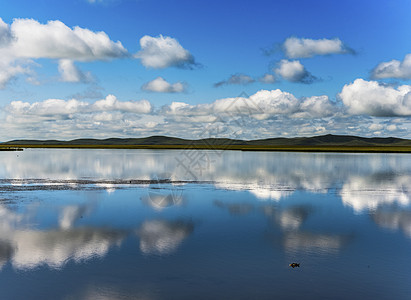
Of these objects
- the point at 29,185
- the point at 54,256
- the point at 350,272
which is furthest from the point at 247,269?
the point at 29,185

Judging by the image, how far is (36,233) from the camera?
1986 centimetres

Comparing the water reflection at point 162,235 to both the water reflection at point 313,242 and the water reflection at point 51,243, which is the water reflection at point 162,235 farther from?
the water reflection at point 313,242

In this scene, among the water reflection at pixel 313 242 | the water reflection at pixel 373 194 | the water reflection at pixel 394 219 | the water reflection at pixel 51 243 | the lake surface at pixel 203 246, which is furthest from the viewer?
the water reflection at pixel 373 194

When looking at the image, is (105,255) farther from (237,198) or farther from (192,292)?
(237,198)

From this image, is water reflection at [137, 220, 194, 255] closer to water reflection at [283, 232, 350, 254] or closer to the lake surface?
the lake surface

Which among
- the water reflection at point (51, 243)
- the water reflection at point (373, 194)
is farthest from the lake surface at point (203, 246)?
the water reflection at point (373, 194)

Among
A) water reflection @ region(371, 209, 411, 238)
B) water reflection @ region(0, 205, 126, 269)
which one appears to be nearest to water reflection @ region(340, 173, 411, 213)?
water reflection @ region(371, 209, 411, 238)

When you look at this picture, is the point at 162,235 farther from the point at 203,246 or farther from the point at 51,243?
the point at 51,243

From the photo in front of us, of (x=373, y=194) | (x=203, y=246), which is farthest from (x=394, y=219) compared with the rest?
(x=203, y=246)

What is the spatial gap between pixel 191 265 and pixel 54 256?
563 cm

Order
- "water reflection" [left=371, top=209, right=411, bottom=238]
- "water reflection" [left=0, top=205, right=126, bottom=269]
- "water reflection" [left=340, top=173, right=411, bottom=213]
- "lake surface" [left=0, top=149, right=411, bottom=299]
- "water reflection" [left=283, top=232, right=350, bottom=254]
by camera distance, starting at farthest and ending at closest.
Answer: "water reflection" [left=340, top=173, right=411, bottom=213] → "water reflection" [left=371, top=209, right=411, bottom=238] → "water reflection" [left=283, top=232, right=350, bottom=254] → "water reflection" [left=0, top=205, right=126, bottom=269] → "lake surface" [left=0, top=149, right=411, bottom=299]

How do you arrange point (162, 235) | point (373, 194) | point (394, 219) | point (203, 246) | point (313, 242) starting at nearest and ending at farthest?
point (203, 246)
point (313, 242)
point (162, 235)
point (394, 219)
point (373, 194)

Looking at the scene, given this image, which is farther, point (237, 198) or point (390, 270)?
point (237, 198)

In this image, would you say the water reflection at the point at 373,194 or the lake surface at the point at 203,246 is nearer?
the lake surface at the point at 203,246
